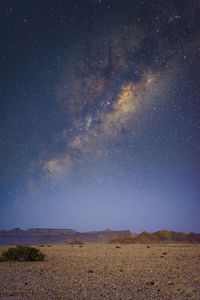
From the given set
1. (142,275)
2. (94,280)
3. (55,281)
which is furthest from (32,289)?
(142,275)

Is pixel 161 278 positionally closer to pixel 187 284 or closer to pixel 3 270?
pixel 187 284

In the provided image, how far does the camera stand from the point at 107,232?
60812mm

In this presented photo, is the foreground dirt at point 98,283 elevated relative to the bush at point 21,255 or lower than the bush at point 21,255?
lower

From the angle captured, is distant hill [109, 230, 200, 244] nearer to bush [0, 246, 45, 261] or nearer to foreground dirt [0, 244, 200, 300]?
bush [0, 246, 45, 261]

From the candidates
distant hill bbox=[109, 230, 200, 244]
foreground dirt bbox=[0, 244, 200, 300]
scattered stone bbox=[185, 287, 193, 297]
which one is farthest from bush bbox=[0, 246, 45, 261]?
distant hill bbox=[109, 230, 200, 244]

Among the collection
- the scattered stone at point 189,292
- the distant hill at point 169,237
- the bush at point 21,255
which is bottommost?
the distant hill at point 169,237

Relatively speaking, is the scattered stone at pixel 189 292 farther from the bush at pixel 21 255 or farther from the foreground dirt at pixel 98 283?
the bush at pixel 21 255

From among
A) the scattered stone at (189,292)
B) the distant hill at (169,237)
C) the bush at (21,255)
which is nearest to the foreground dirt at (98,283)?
the scattered stone at (189,292)

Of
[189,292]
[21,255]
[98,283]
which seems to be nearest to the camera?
[189,292]

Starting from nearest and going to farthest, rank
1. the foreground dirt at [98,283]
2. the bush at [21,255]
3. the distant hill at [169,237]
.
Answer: the foreground dirt at [98,283], the bush at [21,255], the distant hill at [169,237]

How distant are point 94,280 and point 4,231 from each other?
78.5 m

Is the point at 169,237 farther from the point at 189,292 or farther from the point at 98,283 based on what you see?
the point at 189,292

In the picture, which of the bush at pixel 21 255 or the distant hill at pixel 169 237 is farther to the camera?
the distant hill at pixel 169 237

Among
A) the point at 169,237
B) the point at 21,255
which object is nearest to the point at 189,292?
the point at 21,255
